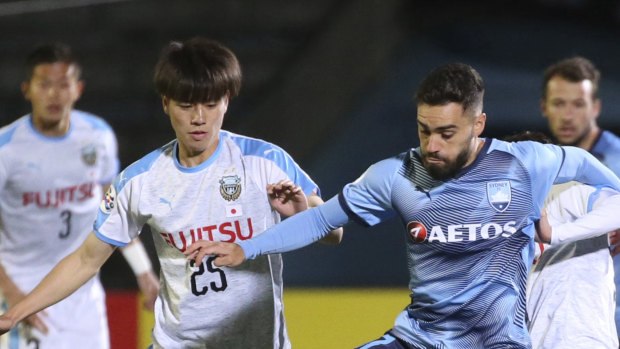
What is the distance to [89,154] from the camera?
512 cm

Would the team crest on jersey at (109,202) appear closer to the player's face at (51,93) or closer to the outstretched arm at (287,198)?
the outstretched arm at (287,198)

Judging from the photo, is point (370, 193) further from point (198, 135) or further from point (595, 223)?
point (595, 223)

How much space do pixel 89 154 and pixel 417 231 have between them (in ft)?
7.43

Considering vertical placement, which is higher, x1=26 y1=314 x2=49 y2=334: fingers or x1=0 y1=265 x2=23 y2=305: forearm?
x1=0 y1=265 x2=23 y2=305: forearm

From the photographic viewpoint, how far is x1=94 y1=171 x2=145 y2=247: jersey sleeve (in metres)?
3.61

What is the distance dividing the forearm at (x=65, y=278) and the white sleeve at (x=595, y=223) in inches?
64.1

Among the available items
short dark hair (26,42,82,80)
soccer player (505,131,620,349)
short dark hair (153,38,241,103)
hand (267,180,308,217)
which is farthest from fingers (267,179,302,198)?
short dark hair (26,42,82,80)

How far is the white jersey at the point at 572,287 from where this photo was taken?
3773mm

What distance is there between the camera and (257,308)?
144 inches

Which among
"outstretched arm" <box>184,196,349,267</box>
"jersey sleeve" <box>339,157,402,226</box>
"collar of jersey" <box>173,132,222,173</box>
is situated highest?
"collar of jersey" <box>173,132,222,173</box>

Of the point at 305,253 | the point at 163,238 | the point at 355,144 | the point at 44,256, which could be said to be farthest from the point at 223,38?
the point at 163,238

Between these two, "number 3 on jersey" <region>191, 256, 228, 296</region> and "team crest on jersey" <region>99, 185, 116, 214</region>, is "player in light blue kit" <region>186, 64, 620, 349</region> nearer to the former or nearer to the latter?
"number 3 on jersey" <region>191, 256, 228, 296</region>

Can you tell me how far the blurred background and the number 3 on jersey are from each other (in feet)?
14.2

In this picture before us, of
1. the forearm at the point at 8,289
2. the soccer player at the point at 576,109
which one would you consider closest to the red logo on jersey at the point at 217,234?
the forearm at the point at 8,289
